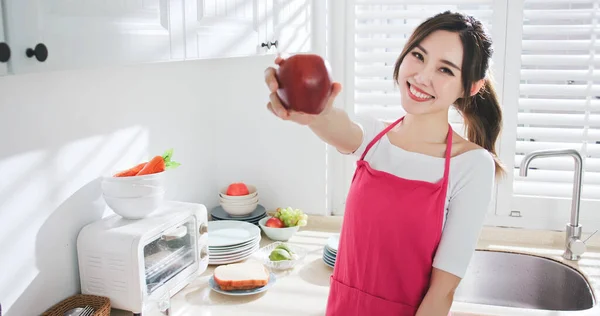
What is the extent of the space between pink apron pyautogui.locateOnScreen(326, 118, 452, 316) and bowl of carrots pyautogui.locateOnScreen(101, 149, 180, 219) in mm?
534

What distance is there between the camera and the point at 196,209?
179 centimetres

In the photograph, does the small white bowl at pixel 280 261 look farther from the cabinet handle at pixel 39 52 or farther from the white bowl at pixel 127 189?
the cabinet handle at pixel 39 52

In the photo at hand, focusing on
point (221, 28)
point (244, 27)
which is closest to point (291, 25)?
point (244, 27)

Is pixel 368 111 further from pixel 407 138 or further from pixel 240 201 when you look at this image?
pixel 407 138

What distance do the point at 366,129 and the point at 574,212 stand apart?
101 cm

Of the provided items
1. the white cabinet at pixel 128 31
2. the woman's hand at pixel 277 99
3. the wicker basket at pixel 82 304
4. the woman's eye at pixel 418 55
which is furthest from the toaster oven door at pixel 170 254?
the woman's eye at pixel 418 55

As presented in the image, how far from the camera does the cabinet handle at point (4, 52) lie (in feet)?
2.86

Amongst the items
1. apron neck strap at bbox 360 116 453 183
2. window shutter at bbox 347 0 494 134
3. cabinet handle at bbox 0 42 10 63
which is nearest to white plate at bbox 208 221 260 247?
window shutter at bbox 347 0 494 134

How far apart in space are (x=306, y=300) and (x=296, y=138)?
788mm

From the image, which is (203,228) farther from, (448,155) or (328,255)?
(448,155)

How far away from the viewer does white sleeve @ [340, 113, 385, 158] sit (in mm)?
1420

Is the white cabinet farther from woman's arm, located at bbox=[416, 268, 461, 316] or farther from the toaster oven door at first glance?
woman's arm, located at bbox=[416, 268, 461, 316]

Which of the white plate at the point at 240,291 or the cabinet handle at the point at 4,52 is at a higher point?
the cabinet handle at the point at 4,52

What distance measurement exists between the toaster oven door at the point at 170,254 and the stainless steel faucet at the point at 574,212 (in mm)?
1056
